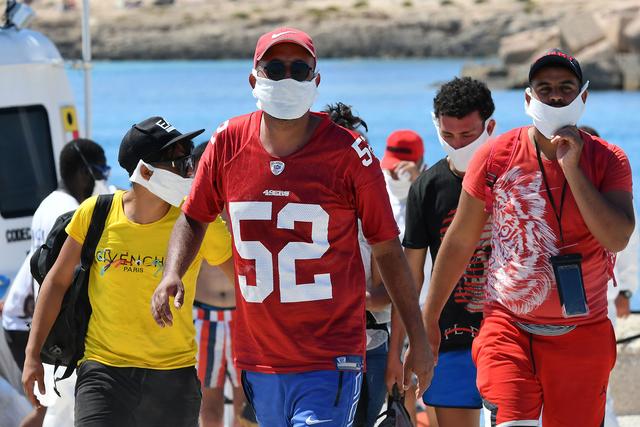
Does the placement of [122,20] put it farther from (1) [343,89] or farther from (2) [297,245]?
(2) [297,245]

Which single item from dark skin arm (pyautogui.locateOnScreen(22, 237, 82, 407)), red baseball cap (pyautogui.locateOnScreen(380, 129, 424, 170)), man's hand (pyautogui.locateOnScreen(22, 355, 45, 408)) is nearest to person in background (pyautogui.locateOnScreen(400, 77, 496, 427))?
dark skin arm (pyautogui.locateOnScreen(22, 237, 82, 407))

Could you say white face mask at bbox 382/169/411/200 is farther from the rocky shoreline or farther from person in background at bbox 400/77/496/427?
the rocky shoreline

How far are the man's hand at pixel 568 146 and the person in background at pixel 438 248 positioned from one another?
0.99m

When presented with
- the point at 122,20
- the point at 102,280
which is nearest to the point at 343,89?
the point at 102,280

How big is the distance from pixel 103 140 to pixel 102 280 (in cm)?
2342

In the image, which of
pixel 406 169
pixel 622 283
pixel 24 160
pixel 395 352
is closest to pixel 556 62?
pixel 395 352

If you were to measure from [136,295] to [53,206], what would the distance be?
2.05 m

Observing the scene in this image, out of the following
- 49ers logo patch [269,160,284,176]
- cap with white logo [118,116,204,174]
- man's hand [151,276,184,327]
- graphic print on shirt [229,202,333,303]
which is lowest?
man's hand [151,276,184,327]

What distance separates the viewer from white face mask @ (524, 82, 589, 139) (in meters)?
4.72

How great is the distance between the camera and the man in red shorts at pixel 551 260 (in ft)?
15.4

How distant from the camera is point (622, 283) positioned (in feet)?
23.5

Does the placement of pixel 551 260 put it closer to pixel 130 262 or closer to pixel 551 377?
pixel 551 377

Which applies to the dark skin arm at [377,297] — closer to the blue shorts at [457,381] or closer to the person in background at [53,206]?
the blue shorts at [457,381]

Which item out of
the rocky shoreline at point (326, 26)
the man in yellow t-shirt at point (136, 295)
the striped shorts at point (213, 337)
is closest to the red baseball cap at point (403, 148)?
the striped shorts at point (213, 337)
